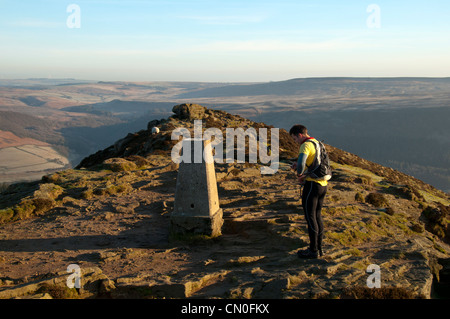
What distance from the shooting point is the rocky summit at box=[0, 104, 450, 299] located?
8.90 metres

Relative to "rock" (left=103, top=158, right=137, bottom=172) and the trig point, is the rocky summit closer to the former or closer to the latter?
"rock" (left=103, top=158, right=137, bottom=172)

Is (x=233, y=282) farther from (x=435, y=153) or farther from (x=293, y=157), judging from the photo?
(x=435, y=153)

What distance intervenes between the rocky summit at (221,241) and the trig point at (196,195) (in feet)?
1.49

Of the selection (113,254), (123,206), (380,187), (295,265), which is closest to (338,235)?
(295,265)

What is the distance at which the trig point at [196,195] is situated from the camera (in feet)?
41.2

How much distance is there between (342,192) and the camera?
19391mm

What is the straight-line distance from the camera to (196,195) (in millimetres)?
12922

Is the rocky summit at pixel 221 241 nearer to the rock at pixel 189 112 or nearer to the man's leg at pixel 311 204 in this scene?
the man's leg at pixel 311 204

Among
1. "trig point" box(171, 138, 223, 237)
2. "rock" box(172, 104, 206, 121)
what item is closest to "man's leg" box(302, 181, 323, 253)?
"trig point" box(171, 138, 223, 237)

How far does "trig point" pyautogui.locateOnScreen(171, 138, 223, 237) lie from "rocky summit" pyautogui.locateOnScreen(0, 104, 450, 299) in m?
0.45

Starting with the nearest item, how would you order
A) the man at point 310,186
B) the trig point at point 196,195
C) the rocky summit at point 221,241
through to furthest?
1. the rocky summit at point 221,241
2. the man at point 310,186
3. the trig point at point 196,195

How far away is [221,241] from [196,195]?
5.64 ft

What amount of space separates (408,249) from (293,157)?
18341 millimetres

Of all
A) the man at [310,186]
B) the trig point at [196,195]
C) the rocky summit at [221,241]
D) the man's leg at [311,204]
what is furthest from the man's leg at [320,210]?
the trig point at [196,195]
